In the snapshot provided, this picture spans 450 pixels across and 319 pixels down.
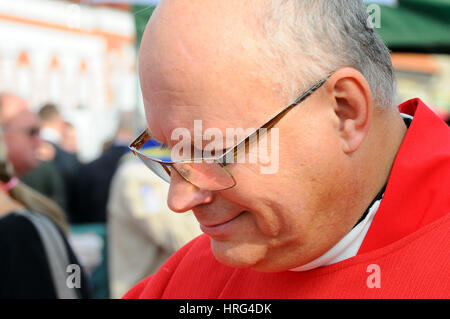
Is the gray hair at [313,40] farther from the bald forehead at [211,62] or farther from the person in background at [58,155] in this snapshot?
the person in background at [58,155]

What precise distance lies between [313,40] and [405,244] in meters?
0.39

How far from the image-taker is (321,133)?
Result: 101 centimetres

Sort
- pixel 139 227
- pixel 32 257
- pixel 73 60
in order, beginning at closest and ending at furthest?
pixel 32 257 → pixel 139 227 → pixel 73 60

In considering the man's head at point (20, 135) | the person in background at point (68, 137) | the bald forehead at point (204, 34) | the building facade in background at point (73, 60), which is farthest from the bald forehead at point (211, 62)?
the building facade in background at point (73, 60)

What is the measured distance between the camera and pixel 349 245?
1.09m

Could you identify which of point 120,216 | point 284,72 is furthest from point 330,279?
point 120,216

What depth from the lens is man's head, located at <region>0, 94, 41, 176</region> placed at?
3.76 m

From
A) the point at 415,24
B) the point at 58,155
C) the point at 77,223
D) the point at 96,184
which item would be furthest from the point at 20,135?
the point at 415,24

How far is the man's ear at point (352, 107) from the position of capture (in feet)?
3.33

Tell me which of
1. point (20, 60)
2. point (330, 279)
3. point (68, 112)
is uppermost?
point (20, 60)

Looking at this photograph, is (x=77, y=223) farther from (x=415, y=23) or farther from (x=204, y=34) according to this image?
(x=204, y=34)
